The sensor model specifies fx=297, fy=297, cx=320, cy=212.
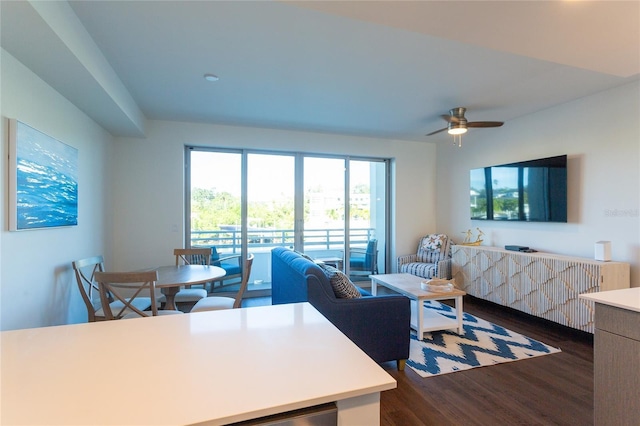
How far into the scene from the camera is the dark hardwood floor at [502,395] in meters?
1.90

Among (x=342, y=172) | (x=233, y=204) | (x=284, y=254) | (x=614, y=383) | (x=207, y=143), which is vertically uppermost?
(x=207, y=143)

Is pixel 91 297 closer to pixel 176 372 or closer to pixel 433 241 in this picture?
pixel 176 372

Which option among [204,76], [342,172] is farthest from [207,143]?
[342,172]

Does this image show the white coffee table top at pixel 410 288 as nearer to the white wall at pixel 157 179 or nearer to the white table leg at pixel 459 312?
the white table leg at pixel 459 312

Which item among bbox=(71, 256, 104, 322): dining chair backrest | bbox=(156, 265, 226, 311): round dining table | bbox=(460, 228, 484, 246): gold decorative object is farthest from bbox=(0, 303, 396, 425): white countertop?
bbox=(460, 228, 484, 246): gold decorative object

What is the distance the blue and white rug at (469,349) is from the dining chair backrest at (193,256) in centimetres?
257

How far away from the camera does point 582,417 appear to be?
1901 mm

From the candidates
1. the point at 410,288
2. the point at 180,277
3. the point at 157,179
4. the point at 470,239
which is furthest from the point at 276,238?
the point at 470,239

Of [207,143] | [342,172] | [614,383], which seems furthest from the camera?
[342,172]

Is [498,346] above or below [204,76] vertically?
below

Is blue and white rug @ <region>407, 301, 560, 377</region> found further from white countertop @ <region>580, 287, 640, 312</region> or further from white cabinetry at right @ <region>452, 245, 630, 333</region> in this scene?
white countertop @ <region>580, 287, 640, 312</region>

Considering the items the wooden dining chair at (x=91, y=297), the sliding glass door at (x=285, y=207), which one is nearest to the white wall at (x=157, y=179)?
the sliding glass door at (x=285, y=207)

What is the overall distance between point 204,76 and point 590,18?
2818mm

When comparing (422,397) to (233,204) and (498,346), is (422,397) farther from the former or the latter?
(233,204)
